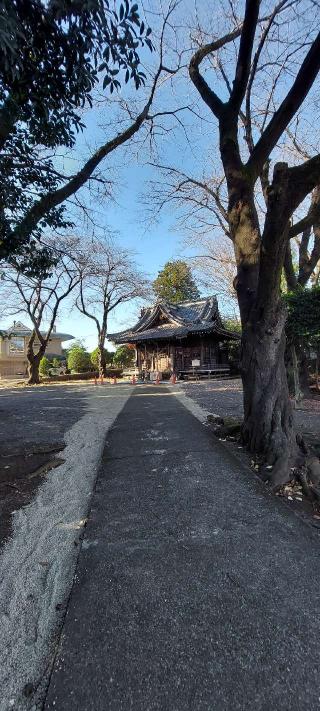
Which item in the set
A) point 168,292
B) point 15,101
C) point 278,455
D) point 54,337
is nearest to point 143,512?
point 278,455

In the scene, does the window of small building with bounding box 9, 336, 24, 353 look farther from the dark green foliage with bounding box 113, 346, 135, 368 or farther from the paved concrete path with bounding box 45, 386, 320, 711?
the paved concrete path with bounding box 45, 386, 320, 711

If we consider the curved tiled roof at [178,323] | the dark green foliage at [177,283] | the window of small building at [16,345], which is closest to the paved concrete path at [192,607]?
the curved tiled roof at [178,323]

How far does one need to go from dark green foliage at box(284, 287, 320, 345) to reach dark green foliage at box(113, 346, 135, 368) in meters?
26.1

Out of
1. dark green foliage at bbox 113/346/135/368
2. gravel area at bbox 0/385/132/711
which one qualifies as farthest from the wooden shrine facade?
gravel area at bbox 0/385/132/711

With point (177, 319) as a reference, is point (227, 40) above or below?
above

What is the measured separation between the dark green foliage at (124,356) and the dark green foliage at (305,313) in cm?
2608

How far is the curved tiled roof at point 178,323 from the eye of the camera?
20672 mm

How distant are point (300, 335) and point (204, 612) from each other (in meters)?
9.27

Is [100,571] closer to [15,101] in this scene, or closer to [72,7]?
[72,7]

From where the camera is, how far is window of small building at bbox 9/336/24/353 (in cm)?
3834

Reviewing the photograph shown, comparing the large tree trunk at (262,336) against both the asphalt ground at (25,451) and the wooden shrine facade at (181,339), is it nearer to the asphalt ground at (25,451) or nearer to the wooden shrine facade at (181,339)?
the asphalt ground at (25,451)

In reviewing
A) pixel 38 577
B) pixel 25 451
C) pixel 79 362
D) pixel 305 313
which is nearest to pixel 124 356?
pixel 79 362

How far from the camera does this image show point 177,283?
130 ft

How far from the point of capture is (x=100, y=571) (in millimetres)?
2150
